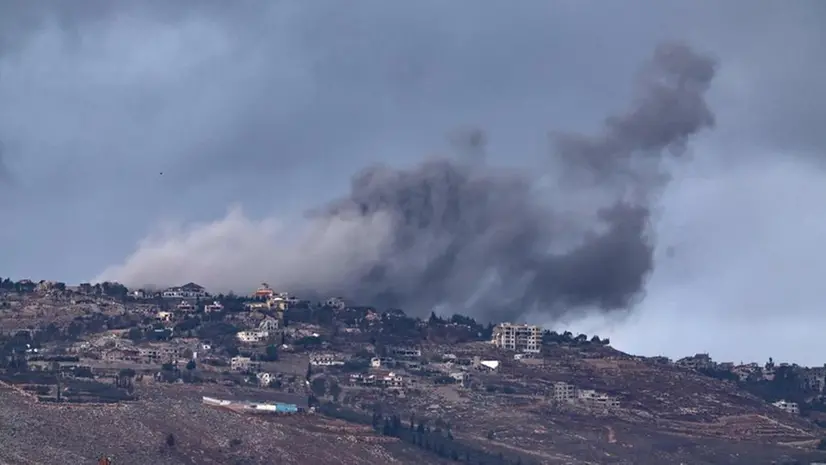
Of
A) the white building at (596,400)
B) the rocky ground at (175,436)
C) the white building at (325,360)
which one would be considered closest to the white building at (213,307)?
the white building at (325,360)

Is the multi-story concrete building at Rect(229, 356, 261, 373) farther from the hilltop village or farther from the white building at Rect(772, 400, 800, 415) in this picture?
the white building at Rect(772, 400, 800, 415)

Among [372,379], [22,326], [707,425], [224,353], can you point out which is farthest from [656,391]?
[22,326]

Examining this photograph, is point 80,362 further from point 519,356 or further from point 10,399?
point 519,356

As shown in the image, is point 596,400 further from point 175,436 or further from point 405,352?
point 175,436

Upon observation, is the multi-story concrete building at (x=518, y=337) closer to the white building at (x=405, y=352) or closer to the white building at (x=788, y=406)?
the white building at (x=405, y=352)

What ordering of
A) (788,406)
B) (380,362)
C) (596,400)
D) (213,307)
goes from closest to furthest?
(596,400), (380,362), (788,406), (213,307)

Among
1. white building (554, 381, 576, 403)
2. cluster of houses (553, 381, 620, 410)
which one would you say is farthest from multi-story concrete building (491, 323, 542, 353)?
cluster of houses (553, 381, 620, 410)

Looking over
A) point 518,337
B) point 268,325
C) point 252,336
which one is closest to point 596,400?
point 518,337
